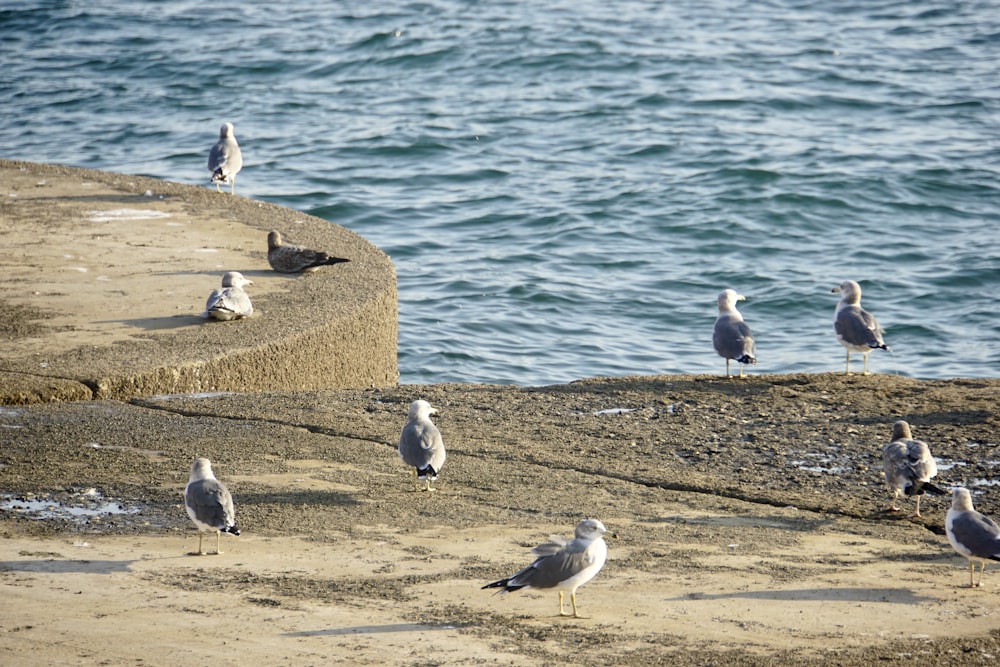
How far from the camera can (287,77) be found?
1118 inches

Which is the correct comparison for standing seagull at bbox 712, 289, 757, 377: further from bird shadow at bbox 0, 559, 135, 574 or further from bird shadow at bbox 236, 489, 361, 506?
bird shadow at bbox 0, 559, 135, 574

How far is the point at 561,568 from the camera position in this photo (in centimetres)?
550

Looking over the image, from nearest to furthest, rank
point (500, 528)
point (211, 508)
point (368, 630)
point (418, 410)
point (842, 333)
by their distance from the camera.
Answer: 1. point (368, 630)
2. point (211, 508)
3. point (500, 528)
4. point (418, 410)
5. point (842, 333)

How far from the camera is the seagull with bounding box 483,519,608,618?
5.50 meters

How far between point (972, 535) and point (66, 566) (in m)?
4.25

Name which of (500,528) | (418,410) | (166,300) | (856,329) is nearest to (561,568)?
(500,528)

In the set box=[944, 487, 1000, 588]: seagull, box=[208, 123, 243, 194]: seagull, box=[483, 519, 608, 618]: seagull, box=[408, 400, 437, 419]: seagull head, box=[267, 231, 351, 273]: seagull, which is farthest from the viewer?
box=[208, 123, 243, 194]: seagull

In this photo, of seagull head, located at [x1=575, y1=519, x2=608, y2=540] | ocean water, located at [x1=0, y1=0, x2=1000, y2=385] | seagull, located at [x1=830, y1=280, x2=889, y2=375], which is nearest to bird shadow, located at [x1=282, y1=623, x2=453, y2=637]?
seagull head, located at [x1=575, y1=519, x2=608, y2=540]

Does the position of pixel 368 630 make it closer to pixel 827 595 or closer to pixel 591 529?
pixel 591 529

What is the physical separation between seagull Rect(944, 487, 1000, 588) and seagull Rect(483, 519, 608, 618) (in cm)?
181

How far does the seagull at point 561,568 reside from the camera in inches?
216

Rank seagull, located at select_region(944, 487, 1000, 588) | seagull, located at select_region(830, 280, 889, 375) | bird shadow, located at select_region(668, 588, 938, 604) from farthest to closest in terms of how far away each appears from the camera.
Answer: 1. seagull, located at select_region(830, 280, 889, 375)
2. seagull, located at select_region(944, 487, 1000, 588)
3. bird shadow, located at select_region(668, 588, 938, 604)

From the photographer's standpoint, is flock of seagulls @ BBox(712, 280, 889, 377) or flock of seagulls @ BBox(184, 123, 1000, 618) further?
flock of seagulls @ BBox(712, 280, 889, 377)

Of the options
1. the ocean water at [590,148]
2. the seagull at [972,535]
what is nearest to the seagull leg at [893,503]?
the seagull at [972,535]
